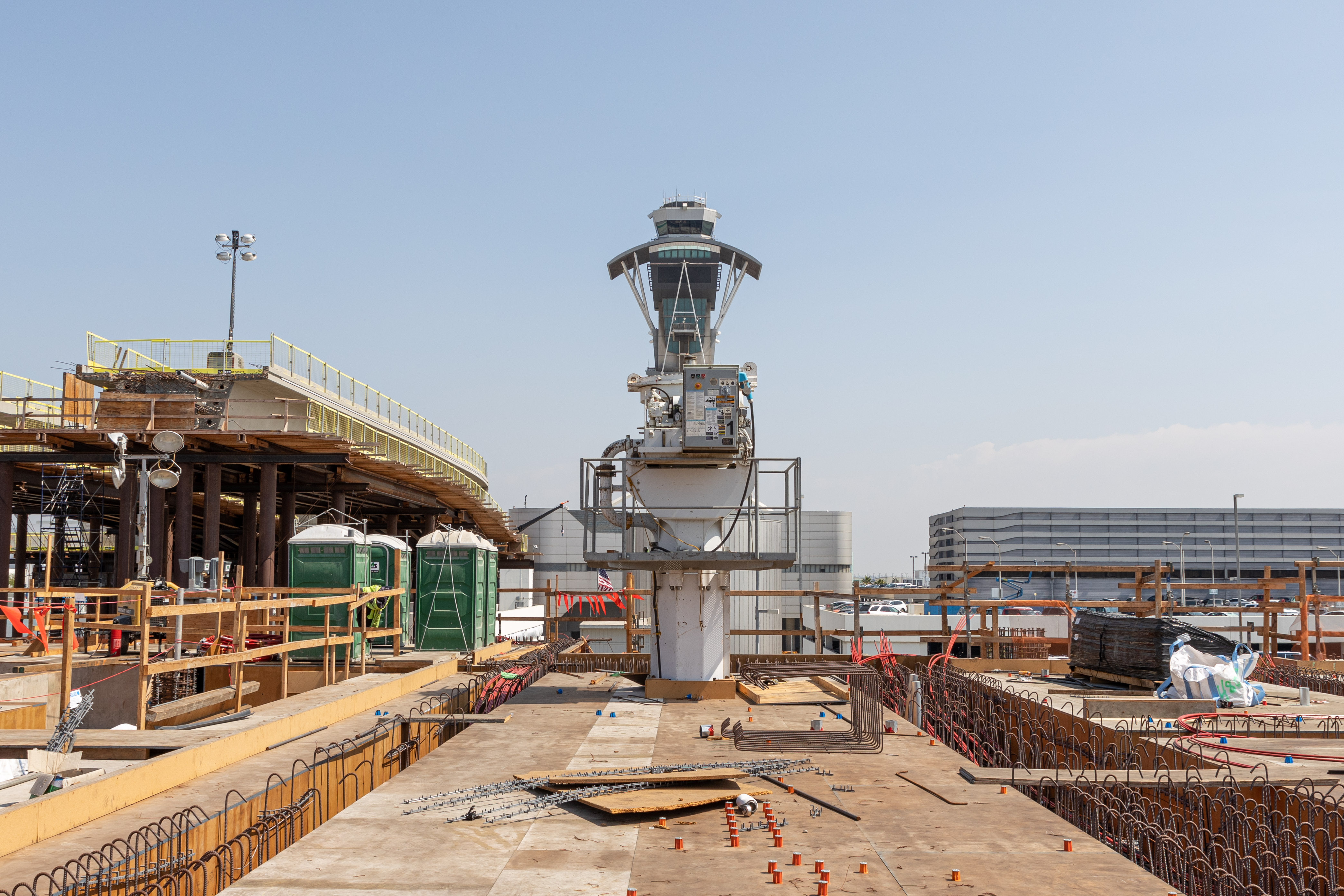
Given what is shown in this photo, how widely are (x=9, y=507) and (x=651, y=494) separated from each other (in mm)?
24163

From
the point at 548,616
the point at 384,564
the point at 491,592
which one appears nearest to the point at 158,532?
the point at 384,564

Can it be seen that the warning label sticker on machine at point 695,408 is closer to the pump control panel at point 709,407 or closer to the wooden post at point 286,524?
the pump control panel at point 709,407

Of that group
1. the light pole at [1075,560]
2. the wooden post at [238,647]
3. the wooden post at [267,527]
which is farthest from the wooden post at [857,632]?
the light pole at [1075,560]

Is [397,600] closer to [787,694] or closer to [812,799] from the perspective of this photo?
[787,694]

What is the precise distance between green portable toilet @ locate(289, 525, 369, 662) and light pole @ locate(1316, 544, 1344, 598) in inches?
4624

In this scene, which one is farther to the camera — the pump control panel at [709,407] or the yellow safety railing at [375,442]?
the yellow safety railing at [375,442]

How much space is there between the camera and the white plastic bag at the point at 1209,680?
18.6 meters

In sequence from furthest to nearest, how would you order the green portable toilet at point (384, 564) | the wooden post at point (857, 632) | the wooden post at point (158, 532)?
the wooden post at point (158, 532)
the wooden post at point (857, 632)
the green portable toilet at point (384, 564)

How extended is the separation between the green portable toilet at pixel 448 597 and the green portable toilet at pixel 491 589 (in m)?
0.91

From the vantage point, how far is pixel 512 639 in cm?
3381

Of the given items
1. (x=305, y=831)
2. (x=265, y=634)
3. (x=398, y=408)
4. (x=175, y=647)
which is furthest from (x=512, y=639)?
(x=305, y=831)

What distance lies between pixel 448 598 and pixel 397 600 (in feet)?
11.4

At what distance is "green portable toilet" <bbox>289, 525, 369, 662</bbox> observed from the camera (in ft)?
78.4

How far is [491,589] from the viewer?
97.7 feet
